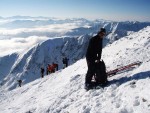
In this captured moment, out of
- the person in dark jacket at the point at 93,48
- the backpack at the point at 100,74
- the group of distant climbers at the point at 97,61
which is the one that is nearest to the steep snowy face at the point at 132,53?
the backpack at the point at 100,74

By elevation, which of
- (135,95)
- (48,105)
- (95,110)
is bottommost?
(48,105)

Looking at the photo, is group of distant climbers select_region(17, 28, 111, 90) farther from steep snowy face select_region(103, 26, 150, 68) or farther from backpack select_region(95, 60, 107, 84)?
steep snowy face select_region(103, 26, 150, 68)

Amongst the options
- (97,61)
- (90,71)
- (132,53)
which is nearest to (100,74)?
(90,71)

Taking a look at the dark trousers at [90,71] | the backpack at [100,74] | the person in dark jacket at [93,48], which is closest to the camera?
the person in dark jacket at [93,48]

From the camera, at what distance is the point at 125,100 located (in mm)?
10883

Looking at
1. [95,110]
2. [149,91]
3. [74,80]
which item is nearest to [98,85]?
[95,110]

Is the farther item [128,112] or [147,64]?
[147,64]

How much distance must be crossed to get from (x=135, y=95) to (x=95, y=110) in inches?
73.5

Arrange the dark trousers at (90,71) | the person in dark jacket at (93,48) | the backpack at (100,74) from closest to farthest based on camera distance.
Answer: the person in dark jacket at (93,48) < the backpack at (100,74) < the dark trousers at (90,71)

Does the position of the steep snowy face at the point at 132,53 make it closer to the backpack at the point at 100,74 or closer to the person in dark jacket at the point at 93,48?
the backpack at the point at 100,74

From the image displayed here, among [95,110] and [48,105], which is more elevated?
[95,110]

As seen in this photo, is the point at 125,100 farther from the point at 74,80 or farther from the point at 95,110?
the point at 74,80

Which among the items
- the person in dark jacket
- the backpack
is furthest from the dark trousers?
the backpack

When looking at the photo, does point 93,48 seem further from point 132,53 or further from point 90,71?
point 132,53
